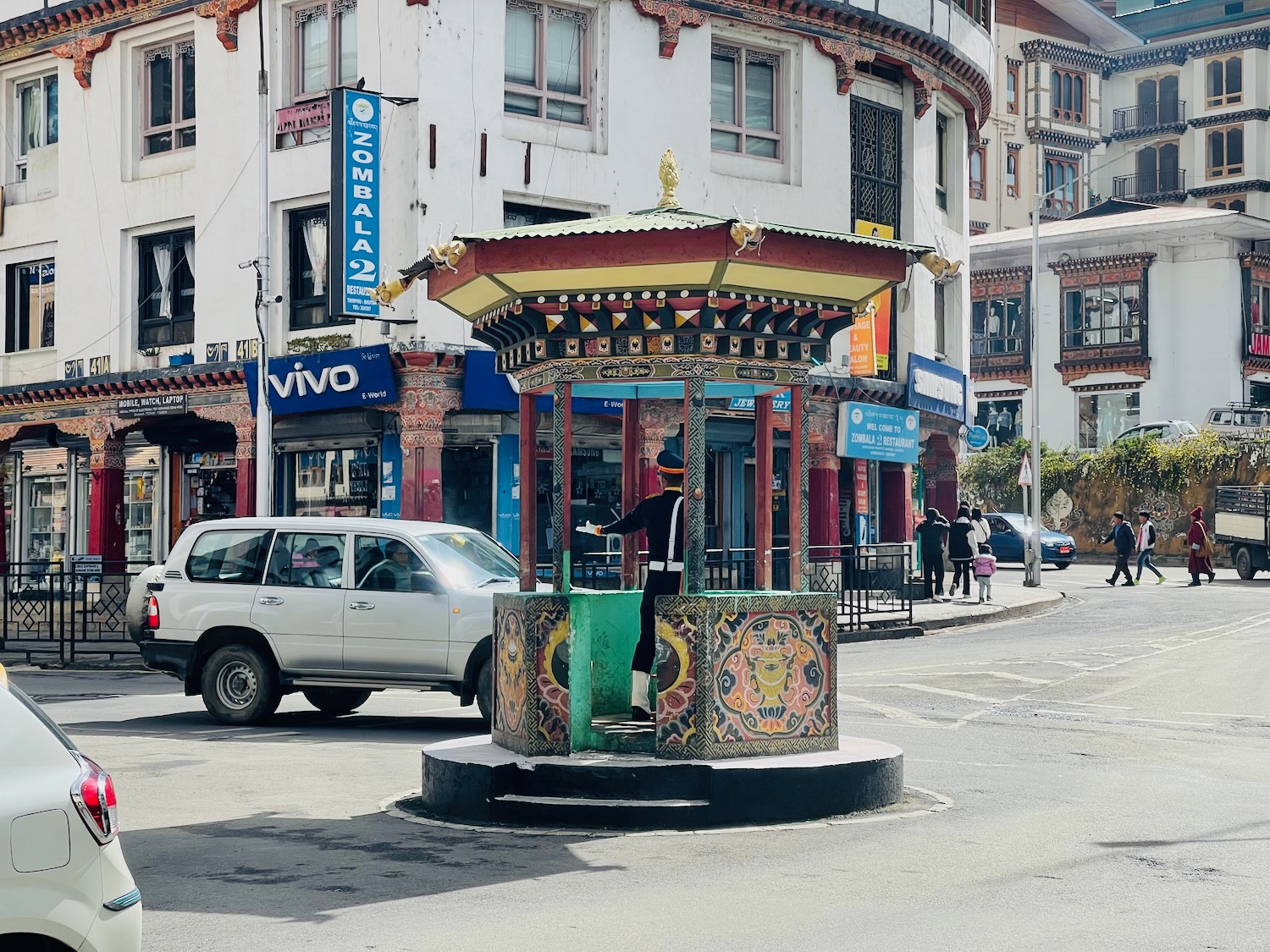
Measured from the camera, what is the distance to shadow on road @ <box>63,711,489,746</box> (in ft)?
45.2

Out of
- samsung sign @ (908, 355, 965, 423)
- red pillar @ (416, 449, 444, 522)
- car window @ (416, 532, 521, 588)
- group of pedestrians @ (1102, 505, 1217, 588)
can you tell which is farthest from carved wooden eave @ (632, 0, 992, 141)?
car window @ (416, 532, 521, 588)

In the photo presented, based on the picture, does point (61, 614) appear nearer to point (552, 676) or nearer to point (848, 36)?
point (552, 676)

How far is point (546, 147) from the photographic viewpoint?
26.6 meters

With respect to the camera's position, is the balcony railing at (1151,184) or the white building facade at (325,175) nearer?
the white building facade at (325,175)

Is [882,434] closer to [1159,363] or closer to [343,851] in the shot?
[343,851]

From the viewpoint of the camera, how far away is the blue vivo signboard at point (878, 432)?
101 ft

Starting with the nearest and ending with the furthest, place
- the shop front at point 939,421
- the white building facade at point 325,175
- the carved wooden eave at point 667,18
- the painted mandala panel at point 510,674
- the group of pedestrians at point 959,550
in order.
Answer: the painted mandala panel at point 510,674 < the white building facade at point 325,175 < the carved wooden eave at point 667,18 < the group of pedestrians at point 959,550 < the shop front at point 939,421

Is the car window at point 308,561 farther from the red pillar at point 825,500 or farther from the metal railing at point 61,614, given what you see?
the red pillar at point 825,500

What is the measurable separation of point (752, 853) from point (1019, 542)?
3775 centimetres

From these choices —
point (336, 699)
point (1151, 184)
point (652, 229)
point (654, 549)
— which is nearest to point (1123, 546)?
point (336, 699)

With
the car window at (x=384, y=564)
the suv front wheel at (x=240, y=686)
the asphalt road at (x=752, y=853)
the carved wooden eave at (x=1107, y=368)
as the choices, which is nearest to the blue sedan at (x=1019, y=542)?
the carved wooden eave at (x=1107, y=368)

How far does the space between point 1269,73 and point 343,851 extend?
68970 mm

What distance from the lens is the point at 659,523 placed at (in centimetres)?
1023

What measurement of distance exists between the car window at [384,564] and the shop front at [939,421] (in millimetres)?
19502
